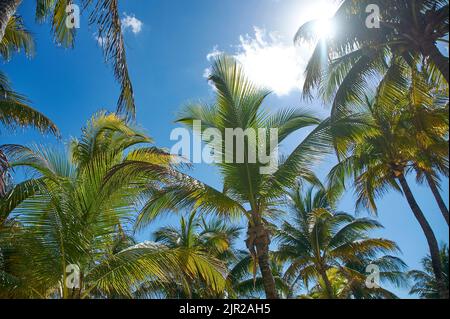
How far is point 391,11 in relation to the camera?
7.57m

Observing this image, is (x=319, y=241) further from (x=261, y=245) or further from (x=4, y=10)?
(x=4, y=10)

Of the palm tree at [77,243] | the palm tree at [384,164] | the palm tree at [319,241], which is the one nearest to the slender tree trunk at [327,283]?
the palm tree at [319,241]

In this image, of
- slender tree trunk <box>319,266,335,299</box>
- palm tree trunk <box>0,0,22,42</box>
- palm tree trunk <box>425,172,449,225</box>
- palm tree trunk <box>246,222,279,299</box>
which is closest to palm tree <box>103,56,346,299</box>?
palm tree trunk <box>246,222,279,299</box>

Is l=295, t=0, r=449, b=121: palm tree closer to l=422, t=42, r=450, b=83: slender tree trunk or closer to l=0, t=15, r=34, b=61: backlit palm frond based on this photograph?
l=422, t=42, r=450, b=83: slender tree trunk

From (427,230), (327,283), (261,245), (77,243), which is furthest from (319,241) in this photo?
(77,243)

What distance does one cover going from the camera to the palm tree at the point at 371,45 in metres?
7.00

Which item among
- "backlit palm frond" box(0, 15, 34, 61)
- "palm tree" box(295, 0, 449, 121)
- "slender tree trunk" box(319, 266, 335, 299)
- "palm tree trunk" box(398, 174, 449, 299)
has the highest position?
"backlit palm frond" box(0, 15, 34, 61)

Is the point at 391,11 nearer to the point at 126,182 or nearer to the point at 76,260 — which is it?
the point at 126,182

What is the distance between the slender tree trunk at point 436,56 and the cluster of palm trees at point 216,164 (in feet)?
0.08

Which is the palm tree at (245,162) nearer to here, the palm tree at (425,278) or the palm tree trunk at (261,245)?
the palm tree trunk at (261,245)

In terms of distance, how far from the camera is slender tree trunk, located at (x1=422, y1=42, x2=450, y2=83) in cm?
652

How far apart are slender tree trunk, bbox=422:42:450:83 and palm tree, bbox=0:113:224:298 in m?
5.28

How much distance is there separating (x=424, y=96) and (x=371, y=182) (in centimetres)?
544

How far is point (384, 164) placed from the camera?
1257 centimetres
